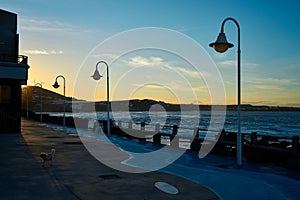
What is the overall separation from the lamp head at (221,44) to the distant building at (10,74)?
1850 centimetres

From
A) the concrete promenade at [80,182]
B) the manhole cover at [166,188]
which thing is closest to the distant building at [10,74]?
the concrete promenade at [80,182]

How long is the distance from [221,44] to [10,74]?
19.2 metres

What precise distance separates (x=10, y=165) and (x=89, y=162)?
2.82 meters

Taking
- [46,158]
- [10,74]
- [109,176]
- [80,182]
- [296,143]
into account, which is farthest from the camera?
[10,74]

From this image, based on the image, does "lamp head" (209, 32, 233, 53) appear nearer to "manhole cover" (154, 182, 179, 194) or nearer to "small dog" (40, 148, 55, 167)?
"manhole cover" (154, 182, 179, 194)

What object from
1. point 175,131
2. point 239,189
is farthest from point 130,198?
point 175,131

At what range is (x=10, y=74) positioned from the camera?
26.8 metres

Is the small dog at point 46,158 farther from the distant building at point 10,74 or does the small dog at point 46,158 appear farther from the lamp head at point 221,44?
the distant building at point 10,74

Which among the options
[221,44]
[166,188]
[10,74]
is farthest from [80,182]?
[10,74]

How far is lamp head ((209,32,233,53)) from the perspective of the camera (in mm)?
12523

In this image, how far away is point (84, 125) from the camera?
1441 inches

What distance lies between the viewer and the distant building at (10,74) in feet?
88.3

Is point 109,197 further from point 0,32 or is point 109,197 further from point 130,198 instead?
point 0,32

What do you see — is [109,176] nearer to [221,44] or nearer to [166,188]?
[166,188]
